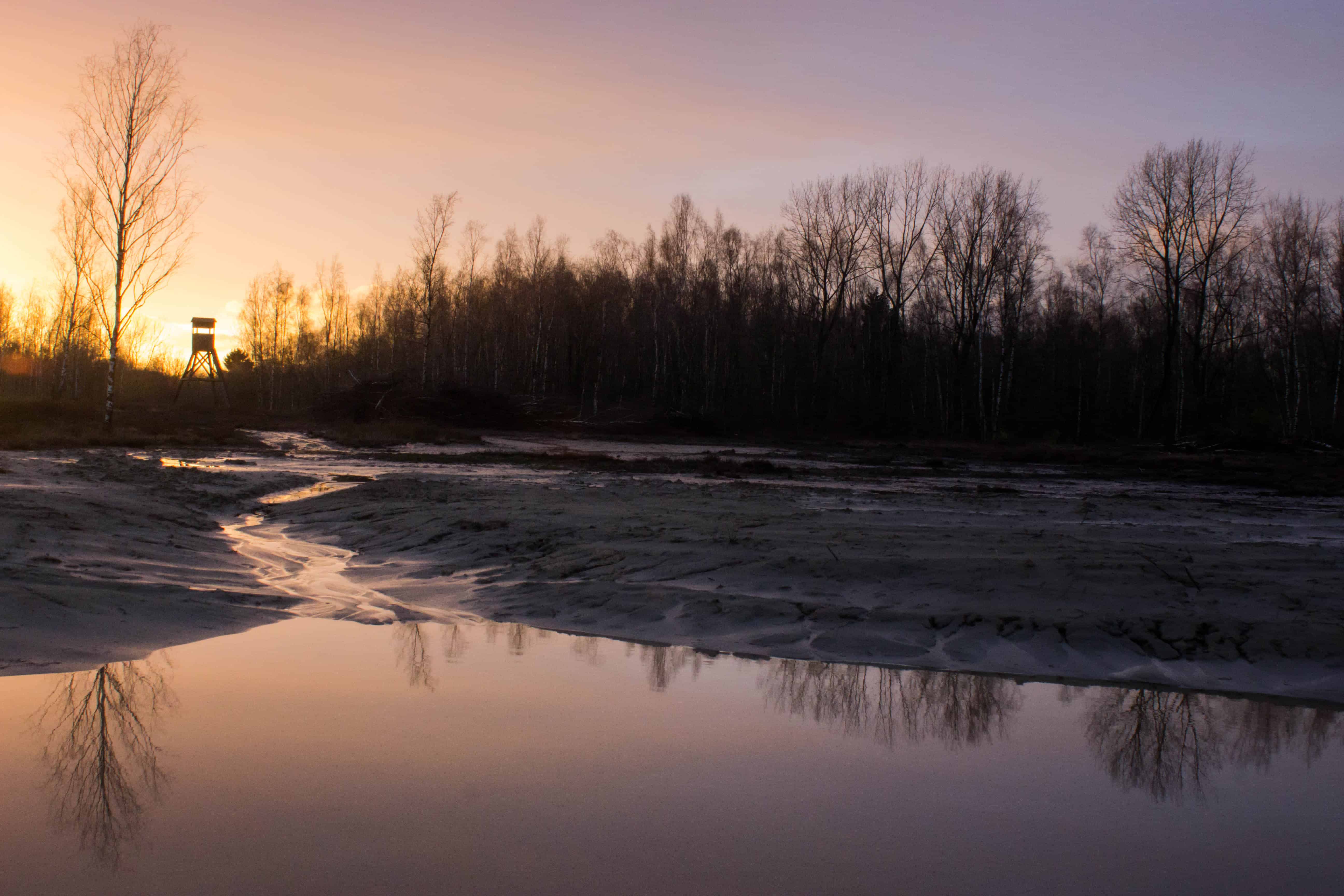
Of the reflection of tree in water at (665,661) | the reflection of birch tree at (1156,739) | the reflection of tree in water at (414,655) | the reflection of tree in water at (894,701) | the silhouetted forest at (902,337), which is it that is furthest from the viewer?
the silhouetted forest at (902,337)

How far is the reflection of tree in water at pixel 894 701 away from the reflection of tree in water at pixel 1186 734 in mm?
518

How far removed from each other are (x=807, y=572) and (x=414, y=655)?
3645mm

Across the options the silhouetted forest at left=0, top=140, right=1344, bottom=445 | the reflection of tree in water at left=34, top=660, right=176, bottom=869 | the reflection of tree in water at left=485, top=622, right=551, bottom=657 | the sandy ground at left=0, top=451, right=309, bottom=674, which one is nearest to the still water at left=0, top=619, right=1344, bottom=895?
the reflection of tree in water at left=34, top=660, right=176, bottom=869

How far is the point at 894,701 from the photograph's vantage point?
211 inches

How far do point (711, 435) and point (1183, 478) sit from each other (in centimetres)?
2458

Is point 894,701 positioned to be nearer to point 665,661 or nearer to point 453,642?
point 665,661

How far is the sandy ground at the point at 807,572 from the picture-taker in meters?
6.31

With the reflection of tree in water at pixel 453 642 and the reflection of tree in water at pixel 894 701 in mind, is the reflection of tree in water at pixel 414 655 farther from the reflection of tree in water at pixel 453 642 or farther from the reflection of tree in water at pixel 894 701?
the reflection of tree in water at pixel 894 701

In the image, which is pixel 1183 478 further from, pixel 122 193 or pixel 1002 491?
pixel 122 193

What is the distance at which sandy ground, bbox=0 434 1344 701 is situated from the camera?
6309mm

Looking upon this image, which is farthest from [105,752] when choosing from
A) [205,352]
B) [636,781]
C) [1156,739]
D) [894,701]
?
[205,352]

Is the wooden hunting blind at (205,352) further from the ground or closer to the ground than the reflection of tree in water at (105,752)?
further from the ground

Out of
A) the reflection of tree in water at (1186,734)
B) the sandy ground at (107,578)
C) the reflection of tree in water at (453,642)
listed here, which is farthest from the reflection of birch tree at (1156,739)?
the sandy ground at (107,578)

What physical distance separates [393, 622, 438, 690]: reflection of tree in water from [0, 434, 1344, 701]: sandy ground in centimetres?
35
